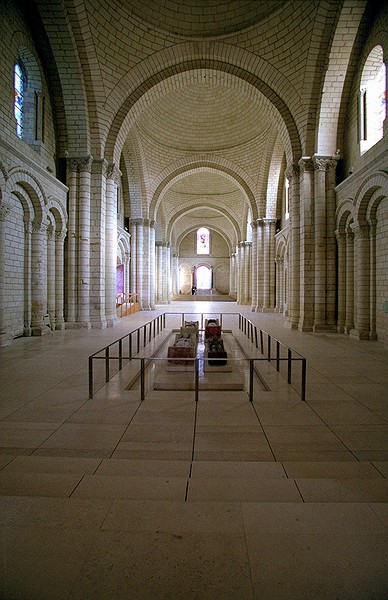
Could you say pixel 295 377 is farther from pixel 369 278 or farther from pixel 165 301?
pixel 165 301

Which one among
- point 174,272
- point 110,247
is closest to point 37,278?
point 110,247

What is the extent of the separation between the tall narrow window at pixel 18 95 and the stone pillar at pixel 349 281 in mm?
11345

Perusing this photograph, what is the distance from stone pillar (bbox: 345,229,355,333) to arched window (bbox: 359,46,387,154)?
2947 mm

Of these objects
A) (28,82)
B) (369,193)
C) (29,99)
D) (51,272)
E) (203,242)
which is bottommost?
(51,272)

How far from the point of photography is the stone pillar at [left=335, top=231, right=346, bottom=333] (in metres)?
12.6

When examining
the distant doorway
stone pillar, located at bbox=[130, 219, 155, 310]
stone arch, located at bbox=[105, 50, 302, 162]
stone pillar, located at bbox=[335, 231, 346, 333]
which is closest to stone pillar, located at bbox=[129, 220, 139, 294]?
stone pillar, located at bbox=[130, 219, 155, 310]

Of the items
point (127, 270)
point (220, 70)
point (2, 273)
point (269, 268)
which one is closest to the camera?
point (2, 273)

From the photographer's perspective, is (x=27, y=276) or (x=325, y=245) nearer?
(x=27, y=276)

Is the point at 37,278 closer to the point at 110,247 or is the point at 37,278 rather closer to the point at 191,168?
the point at 110,247

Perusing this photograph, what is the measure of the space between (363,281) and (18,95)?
1239 cm

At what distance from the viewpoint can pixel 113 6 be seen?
12.1 m

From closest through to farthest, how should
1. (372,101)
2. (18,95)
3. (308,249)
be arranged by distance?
(18,95), (372,101), (308,249)

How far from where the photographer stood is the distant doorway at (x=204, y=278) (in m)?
49.4

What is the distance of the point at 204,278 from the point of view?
49.8 metres
